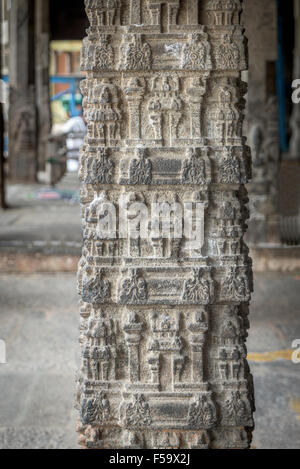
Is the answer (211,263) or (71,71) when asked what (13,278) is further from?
(71,71)

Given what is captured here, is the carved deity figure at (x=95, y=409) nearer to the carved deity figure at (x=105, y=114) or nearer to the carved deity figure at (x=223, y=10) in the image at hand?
the carved deity figure at (x=105, y=114)

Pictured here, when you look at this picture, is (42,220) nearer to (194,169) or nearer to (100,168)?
(100,168)

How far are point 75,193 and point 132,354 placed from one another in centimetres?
1210

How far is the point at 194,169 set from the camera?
352 cm

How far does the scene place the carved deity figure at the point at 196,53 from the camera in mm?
3459

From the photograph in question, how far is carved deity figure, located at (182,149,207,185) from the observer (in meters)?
3.51

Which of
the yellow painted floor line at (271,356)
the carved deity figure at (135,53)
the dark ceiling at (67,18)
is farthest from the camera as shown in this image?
the dark ceiling at (67,18)

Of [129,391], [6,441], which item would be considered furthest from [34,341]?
[129,391]

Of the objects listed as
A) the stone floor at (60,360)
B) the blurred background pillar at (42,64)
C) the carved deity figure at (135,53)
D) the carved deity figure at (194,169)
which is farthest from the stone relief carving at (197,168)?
the blurred background pillar at (42,64)

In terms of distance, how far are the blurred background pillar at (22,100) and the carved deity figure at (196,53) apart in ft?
47.2

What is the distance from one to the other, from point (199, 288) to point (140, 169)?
0.72 m

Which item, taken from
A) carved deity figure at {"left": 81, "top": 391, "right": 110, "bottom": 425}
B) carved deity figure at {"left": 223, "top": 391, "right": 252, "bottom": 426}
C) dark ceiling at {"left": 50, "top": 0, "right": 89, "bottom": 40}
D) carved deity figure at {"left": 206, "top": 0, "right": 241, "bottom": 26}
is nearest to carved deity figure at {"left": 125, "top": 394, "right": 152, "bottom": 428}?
carved deity figure at {"left": 81, "top": 391, "right": 110, "bottom": 425}

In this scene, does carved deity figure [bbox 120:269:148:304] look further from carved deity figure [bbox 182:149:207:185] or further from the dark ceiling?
the dark ceiling

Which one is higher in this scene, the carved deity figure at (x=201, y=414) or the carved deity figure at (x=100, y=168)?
the carved deity figure at (x=100, y=168)
